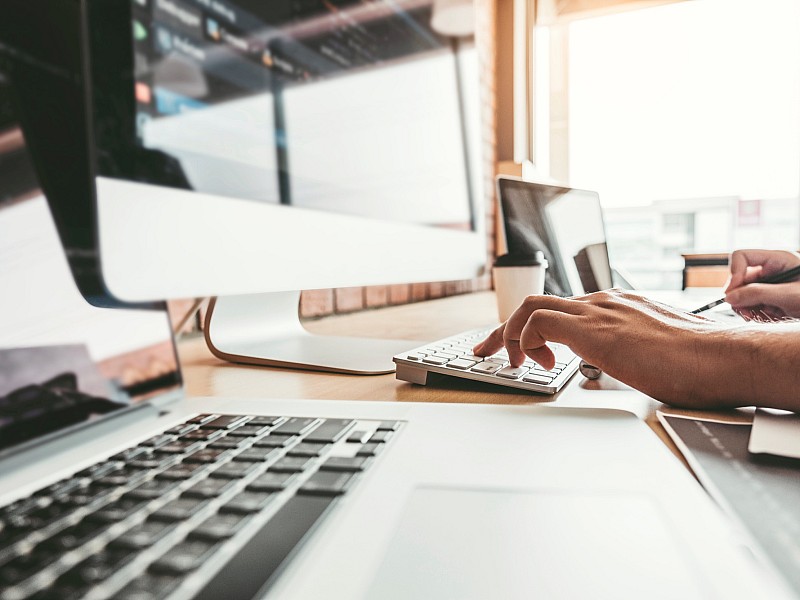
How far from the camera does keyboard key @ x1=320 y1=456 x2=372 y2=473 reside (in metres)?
0.22

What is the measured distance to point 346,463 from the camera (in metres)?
0.22

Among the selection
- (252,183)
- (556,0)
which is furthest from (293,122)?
(556,0)

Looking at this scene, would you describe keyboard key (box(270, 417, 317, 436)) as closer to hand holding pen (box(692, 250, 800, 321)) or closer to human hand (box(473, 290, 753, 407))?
human hand (box(473, 290, 753, 407))

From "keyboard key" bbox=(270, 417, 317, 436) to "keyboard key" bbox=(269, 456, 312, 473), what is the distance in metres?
0.03

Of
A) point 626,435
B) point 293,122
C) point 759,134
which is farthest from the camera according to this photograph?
point 759,134

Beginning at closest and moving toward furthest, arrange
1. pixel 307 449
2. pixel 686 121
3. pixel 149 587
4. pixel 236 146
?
pixel 149 587
pixel 307 449
pixel 236 146
pixel 686 121

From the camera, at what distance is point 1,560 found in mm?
146

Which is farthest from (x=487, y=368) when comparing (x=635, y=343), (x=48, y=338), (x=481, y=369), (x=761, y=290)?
(x=761, y=290)

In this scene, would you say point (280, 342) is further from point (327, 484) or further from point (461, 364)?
point (327, 484)

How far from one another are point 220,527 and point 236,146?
286 millimetres

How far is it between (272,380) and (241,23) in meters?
0.31

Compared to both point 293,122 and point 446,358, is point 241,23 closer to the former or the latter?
point 293,122

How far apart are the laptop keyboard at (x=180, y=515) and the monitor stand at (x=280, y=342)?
10.5 inches

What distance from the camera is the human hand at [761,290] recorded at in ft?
2.54
